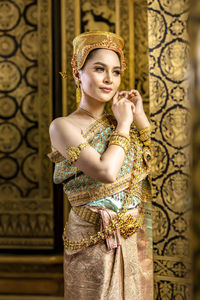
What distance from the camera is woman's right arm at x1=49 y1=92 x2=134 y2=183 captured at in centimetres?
143

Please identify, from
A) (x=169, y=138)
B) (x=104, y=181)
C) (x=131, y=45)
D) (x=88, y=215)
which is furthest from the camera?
(x=131, y=45)

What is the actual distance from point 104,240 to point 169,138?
59cm

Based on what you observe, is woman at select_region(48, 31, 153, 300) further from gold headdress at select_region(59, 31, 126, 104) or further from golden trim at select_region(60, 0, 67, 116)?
golden trim at select_region(60, 0, 67, 116)

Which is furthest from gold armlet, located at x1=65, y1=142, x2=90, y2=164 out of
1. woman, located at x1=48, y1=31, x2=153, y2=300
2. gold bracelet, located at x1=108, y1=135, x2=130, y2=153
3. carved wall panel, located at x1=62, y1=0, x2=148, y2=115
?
carved wall panel, located at x1=62, y1=0, x2=148, y2=115

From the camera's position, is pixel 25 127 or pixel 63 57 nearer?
pixel 63 57

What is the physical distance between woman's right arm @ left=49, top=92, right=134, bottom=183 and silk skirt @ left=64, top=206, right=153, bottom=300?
0.66 ft

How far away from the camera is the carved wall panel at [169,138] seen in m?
1.14

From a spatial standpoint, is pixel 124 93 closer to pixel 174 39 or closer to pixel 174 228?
pixel 174 39

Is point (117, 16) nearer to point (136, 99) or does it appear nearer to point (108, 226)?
point (136, 99)

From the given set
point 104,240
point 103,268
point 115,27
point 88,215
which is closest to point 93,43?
point 88,215

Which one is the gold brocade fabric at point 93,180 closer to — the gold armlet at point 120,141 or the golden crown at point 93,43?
the gold armlet at point 120,141

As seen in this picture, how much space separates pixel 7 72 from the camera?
118 inches

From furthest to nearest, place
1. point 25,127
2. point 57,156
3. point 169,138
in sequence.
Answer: point 25,127
point 57,156
point 169,138

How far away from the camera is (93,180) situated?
1.56 m
